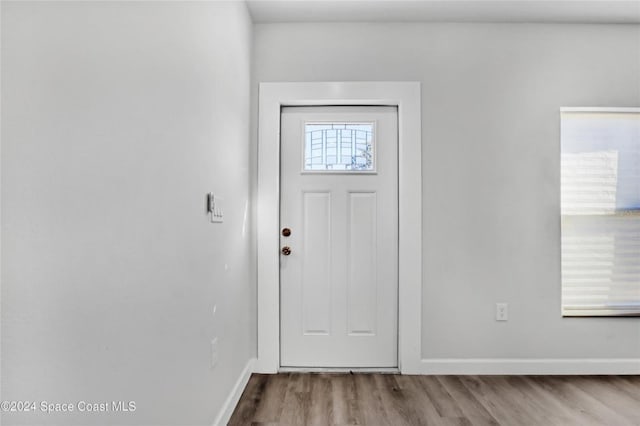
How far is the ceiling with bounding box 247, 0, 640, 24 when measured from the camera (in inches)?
98.1

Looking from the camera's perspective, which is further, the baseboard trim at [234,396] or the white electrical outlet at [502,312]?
the white electrical outlet at [502,312]

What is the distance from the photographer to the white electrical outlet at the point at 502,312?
8.73ft

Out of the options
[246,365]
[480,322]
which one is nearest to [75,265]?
[246,365]

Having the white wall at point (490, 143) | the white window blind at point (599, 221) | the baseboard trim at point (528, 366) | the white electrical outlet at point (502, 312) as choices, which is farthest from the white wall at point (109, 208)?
the white window blind at point (599, 221)

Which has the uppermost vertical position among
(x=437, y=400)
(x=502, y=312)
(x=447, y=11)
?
(x=447, y=11)

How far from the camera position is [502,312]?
2.66m

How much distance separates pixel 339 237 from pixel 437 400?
3.83 feet

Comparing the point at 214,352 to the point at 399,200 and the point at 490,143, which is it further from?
the point at 490,143

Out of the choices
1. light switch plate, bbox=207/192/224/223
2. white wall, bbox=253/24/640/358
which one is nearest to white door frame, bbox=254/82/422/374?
white wall, bbox=253/24/640/358

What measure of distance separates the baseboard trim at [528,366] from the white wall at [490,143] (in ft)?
0.14

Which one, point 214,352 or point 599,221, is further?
point 599,221

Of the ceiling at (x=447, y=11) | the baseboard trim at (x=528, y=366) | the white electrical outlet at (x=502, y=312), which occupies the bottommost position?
the baseboard trim at (x=528, y=366)

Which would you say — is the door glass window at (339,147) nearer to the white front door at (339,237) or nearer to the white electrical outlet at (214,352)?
the white front door at (339,237)

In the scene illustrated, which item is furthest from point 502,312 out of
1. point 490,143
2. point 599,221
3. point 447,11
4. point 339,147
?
point 447,11
